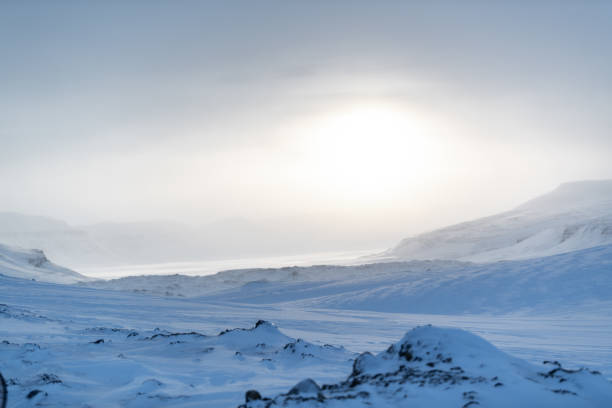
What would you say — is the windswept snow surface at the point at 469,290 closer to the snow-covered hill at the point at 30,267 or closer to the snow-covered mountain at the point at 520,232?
the snow-covered hill at the point at 30,267

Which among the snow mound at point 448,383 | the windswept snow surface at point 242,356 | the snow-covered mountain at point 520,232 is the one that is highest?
the snow-covered mountain at point 520,232

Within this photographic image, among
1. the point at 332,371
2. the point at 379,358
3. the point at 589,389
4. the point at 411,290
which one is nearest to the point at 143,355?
the point at 332,371

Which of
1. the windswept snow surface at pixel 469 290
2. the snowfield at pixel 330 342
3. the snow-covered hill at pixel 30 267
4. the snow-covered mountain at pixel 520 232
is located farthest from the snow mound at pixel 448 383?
the snow-covered mountain at pixel 520 232

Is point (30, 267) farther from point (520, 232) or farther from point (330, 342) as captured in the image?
point (520, 232)

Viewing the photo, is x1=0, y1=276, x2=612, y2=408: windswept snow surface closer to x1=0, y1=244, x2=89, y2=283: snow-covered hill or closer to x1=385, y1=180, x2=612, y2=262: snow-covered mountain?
x1=0, y1=244, x2=89, y2=283: snow-covered hill

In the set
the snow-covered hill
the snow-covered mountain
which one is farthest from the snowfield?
the snow-covered mountain

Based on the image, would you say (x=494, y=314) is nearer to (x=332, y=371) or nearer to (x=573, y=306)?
(x=573, y=306)
